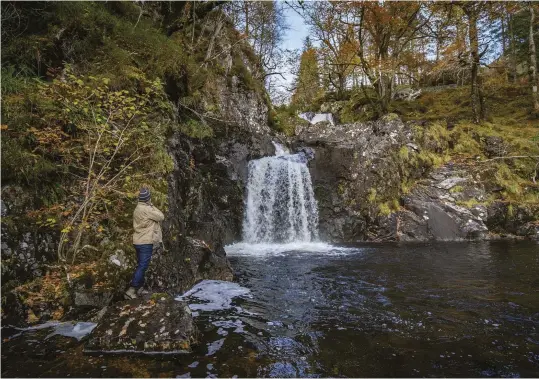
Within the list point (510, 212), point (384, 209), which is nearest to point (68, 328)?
point (384, 209)

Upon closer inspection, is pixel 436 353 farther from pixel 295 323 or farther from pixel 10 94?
pixel 10 94

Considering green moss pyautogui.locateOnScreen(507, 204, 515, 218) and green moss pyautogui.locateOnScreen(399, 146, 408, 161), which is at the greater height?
green moss pyautogui.locateOnScreen(399, 146, 408, 161)

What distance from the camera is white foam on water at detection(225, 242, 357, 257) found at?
37.4 ft

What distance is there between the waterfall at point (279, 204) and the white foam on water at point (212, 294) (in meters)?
6.88

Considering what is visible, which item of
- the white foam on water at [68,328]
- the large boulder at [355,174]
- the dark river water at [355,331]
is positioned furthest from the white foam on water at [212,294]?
the large boulder at [355,174]

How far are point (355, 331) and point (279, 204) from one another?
393 inches

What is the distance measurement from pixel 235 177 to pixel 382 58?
37.4ft

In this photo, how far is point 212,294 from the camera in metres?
6.54

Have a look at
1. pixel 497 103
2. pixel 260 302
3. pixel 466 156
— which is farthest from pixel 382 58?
pixel 260 302

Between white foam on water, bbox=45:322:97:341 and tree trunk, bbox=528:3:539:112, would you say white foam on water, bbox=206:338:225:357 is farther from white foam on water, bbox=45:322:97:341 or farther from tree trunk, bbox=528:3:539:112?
tree trunk, bbox=528:3:539:112

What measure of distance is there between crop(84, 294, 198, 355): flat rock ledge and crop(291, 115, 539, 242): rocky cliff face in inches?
429

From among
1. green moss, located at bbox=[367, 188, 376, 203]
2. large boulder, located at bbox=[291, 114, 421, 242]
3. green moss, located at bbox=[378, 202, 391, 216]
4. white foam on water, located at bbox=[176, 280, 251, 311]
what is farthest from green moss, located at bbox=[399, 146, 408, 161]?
white foam on water, located at bbox=[176, 280, 251, 311]

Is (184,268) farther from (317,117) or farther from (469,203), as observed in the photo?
(317,117)

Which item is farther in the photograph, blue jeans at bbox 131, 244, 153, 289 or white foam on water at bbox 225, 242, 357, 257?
white foam on water at bbox 225, 242, 357, 257
